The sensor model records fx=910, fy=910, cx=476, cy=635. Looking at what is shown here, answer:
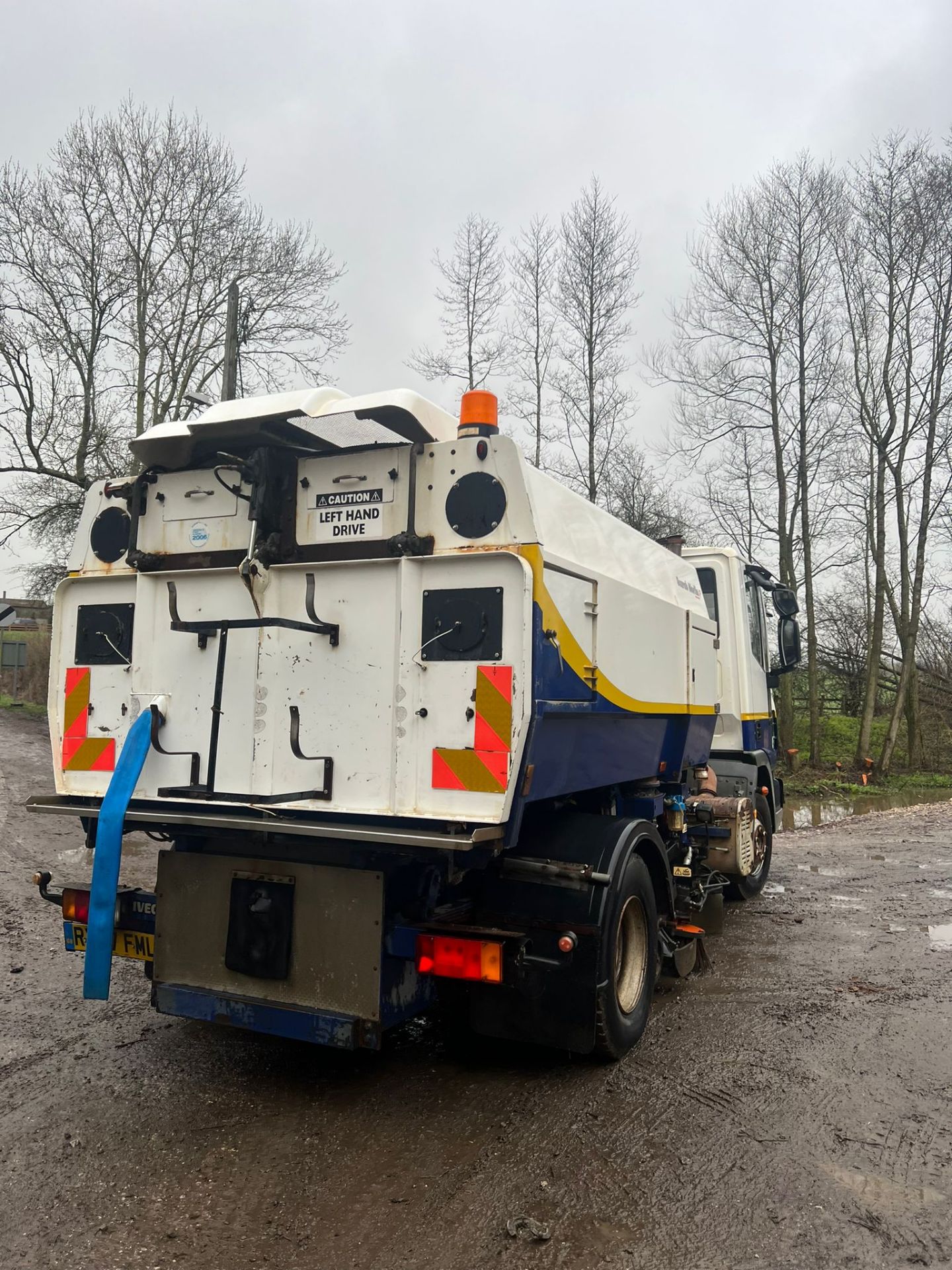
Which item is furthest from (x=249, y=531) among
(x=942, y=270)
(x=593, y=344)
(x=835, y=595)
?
(x=835, y=595)

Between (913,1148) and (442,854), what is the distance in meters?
2.22

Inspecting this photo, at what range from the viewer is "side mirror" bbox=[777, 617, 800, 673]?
351 inches

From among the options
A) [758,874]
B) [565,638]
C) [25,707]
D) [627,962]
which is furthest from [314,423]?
[25,707]

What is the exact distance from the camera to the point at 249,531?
166 inches

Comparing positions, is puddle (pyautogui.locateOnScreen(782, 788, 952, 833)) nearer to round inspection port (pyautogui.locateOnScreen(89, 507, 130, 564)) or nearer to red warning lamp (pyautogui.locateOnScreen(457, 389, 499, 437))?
red warning lamp (pyautogui.locateOnScreen(457, 389, 499, 437))

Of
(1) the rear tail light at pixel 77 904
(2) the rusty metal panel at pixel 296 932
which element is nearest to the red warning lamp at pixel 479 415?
(2) the rusty metal panel at pixel 296 932

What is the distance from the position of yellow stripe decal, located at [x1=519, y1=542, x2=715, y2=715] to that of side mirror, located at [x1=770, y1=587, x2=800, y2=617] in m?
4.32

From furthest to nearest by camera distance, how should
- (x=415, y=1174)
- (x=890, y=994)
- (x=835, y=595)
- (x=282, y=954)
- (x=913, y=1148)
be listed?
(x=835, y=595)
(x=890, y=994)
(x=282, y=954)
(x=913, y=1148)
(x=415, y=1174)

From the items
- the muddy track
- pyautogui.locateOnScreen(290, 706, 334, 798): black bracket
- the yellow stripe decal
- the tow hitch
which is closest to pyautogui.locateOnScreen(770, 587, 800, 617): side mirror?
the muddy track

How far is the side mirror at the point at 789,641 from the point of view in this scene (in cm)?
891

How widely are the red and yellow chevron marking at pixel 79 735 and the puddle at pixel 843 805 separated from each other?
41.4 feet

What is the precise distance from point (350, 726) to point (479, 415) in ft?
4.89

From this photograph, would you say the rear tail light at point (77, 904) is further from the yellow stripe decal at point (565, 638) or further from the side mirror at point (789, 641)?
the side mirror at point (789, 641)

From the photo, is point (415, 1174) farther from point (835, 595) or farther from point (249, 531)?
point (835, 595)
